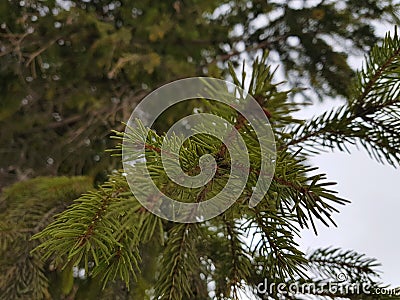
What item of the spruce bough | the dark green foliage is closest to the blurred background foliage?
the dark green foliage

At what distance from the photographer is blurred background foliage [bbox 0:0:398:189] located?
2.35ft

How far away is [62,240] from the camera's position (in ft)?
0.99

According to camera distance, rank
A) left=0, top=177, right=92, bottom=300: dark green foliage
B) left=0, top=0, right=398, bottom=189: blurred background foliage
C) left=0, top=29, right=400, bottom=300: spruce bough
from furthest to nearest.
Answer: left=0, top=0, right=398, bottom=189: blurred background foliage, left=0, top=177, right=92, bottom=300: dark green foliage, left=0, top=29, right=400, bottom=300: spruce bough

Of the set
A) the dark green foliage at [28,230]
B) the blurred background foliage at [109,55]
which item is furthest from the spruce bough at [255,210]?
the blurred background foliage at [109,55]

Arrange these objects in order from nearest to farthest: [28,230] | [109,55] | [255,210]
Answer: [255,210] < [28,230] < [109,55]

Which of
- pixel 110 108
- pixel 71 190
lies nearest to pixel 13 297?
pixel 71 190

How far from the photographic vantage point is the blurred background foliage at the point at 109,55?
72 centimetres

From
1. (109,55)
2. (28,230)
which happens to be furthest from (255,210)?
(109,55)

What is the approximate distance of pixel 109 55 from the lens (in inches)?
27.9

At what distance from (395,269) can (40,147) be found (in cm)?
66

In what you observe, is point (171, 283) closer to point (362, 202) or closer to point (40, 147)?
point (40, 147)

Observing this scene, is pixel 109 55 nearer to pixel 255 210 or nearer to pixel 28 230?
pixel 28 230

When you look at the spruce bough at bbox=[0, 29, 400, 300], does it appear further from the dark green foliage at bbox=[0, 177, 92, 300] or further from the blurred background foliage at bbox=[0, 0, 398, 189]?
the blurred background foliage at bbox=[0, 0, 398, 189]

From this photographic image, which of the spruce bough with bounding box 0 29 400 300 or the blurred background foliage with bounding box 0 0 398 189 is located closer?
the spruce bough with bounding box 0 29 400 300
